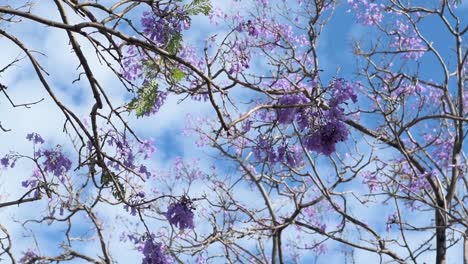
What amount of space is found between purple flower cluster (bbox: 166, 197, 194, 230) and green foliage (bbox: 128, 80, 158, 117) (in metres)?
0.99

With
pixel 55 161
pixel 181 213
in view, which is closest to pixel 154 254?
pixel 181 213

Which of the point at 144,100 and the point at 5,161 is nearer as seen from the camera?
the point at 144,100

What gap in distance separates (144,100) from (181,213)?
1091 mm

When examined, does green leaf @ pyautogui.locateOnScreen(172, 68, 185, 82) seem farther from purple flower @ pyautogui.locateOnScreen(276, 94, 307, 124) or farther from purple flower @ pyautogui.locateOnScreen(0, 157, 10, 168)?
purple flower @ pyautogui.locateOnScreen(0, 157, 10, 168)

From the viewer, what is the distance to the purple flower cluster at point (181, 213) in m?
3.95

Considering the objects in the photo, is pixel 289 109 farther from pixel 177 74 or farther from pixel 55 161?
pixel 55 161

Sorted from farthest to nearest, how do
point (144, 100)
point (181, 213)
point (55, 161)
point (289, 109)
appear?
point (55, 161), point (181, 213), point (289, 109), point (144, 100)

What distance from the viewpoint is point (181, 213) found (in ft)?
13.0

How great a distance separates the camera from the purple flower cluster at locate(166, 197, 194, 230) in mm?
3951

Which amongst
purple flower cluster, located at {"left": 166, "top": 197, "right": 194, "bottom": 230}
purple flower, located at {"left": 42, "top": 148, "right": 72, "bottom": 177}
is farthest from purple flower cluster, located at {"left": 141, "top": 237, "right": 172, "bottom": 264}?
purple flower, located at {"left": 42, "top": 148, "right": 72, "bottom": 177}

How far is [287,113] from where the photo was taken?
3395 millimetres

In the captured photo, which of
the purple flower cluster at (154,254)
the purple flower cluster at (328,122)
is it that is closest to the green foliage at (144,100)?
the purple flower cluster at (328,122)

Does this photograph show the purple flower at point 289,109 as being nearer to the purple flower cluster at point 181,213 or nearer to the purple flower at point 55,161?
the purple flower cluster at point 181,213

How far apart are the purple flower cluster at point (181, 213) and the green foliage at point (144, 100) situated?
3.23ft
